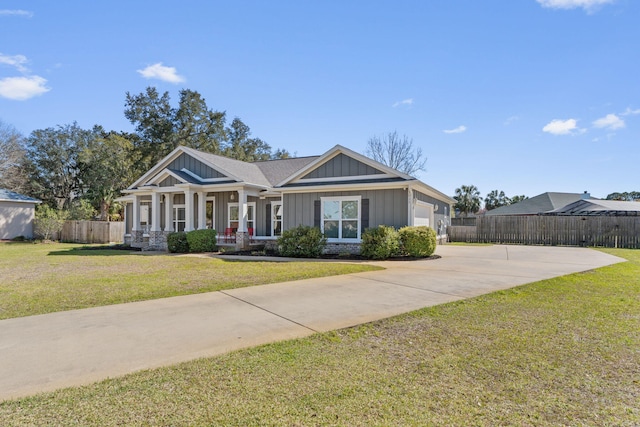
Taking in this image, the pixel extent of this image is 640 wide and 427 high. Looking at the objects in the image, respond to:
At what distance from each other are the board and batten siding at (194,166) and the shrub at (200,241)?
11.2 feet

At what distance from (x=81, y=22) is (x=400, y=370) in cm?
1608

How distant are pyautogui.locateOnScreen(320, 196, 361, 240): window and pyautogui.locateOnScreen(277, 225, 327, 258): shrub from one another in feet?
3.75

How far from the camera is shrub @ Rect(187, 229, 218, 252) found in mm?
17391

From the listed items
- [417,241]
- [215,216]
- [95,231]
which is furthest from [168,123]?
[417,241]

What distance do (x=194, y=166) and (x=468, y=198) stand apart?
145 feet

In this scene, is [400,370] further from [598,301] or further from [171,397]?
[598,301]

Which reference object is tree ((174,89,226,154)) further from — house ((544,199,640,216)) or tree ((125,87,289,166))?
house ((544,199,640,216))

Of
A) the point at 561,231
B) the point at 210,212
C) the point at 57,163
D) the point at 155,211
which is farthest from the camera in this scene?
the point at 57,163

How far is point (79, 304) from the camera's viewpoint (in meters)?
6.19

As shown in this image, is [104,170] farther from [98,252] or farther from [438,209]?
[438,209]

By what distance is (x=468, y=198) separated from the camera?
2101 inches

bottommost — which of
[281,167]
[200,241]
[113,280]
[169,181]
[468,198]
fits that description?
[113,280]

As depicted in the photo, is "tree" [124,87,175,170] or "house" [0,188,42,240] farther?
"tree" [124,87,175,170]

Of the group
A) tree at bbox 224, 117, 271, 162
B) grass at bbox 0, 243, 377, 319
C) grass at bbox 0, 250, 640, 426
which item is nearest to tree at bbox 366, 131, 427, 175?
tree at bbox 224, 117, 271, 162
